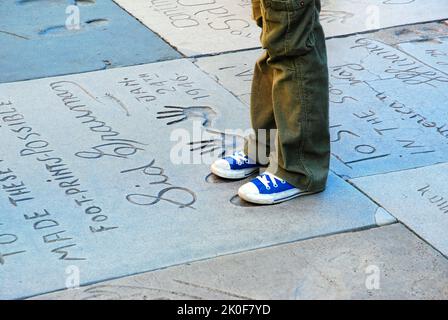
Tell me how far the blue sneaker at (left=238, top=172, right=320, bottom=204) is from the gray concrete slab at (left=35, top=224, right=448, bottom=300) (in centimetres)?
29

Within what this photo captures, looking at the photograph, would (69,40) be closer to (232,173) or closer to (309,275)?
(232,173)

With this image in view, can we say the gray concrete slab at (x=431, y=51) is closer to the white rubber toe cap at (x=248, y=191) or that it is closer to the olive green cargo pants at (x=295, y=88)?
the olive green cargo pants at (x=295, y=88)

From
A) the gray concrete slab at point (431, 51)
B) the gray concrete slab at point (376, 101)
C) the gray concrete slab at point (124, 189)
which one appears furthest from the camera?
the gray concrete slab at point (431, 51)

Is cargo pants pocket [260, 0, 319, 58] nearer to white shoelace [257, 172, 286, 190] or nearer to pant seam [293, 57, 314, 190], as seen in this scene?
pant seam [293, 57, 314, 190]

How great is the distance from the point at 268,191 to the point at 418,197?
1.80ft

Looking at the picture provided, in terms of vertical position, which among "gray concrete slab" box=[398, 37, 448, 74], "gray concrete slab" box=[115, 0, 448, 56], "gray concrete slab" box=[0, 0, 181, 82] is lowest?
"gray concrete slab" box=[398, 37, 448, 74]

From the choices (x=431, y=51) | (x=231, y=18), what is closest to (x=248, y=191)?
(x=431, y=51)

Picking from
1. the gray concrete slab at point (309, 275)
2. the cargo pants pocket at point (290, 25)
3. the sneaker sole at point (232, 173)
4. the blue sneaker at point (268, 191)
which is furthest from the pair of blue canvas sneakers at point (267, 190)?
the cargo pants pocket at point (290, 25)

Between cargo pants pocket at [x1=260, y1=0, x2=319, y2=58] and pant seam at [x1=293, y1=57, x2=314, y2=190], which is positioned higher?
cargo pants pocket at [x1=260, y1=0, x2=319, y2=58]

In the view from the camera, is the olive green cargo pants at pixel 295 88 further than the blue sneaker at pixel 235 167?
No

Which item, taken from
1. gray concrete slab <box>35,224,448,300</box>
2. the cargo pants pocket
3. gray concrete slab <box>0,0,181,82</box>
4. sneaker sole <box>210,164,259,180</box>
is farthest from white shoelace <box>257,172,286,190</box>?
gray concrete slab <box>0,0,181,82</box>

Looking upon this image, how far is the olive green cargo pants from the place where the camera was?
10.0 feet

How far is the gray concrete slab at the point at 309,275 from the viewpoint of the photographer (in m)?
2.70

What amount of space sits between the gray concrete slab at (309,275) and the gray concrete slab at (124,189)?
65mm
